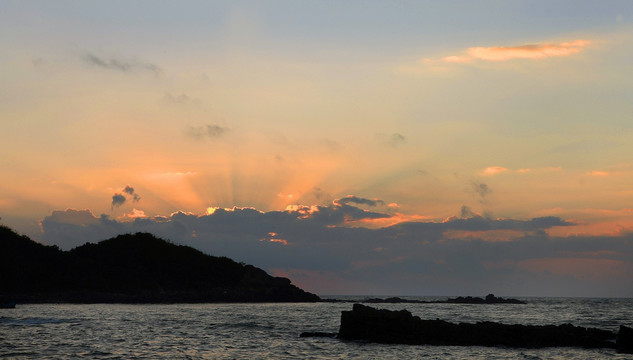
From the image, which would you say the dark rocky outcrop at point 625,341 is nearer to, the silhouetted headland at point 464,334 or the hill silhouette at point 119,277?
the silhouetted headland at point 464,334

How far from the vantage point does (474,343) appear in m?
54.1

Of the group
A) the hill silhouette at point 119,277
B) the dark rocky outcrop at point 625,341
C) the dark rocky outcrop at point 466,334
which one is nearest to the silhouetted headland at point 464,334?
the dark rocky outcrop at point 466,334

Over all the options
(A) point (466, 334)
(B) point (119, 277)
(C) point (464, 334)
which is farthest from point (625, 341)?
(B) point (119, 277)

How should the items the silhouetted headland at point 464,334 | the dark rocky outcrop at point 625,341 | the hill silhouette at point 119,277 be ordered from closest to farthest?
the dark rocky outcrop at point 625,341 → the silhouetted headland at point 464,334 → the hill silhouette at point 119,277

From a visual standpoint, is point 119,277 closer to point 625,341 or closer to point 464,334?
point 464,334

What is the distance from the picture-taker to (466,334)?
54750mm

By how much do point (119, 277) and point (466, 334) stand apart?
13274cm

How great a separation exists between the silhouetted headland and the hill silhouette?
100317mm

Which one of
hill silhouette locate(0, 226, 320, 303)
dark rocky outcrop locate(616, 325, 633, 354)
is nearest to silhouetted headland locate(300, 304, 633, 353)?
dark rocky outcrop locate(616, 325, 633, 354)

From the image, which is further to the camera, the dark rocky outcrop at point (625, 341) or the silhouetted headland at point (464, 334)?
the silhouetted headland at point (464, 334)

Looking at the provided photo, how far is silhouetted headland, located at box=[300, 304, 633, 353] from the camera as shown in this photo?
5432cm

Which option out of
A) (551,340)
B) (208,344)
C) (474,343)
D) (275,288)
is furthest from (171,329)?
(275,288)

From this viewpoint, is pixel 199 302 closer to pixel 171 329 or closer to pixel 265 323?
pixel 265 323

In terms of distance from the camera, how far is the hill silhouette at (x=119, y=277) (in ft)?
496
